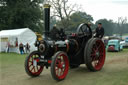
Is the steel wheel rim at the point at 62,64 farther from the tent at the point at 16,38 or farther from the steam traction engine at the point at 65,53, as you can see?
the tent at the point at 16,38

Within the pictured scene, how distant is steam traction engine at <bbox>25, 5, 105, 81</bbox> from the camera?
4.55 meters

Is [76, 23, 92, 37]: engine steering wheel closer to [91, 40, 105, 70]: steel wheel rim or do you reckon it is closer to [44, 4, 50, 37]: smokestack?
[91, 40, 105, 70]: steel wheel rim

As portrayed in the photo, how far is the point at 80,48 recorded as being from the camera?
5.57 m

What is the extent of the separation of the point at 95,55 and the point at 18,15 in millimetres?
21812

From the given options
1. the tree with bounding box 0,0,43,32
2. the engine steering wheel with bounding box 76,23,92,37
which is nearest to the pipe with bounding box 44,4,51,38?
the engine steering wheel with bounding box 76,23,92,37

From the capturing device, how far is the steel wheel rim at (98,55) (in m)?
5.68

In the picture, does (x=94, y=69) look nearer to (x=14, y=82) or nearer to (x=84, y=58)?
(x=84, y=58)

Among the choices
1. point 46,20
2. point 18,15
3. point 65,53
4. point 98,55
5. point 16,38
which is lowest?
point 16,38

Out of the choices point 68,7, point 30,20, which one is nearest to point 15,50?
point 30,20

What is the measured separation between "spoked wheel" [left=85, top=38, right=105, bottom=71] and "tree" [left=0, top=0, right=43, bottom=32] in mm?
20775

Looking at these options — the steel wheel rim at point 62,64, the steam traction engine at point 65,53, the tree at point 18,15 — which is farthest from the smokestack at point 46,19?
the tree at point 18,15

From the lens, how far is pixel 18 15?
25.4 m

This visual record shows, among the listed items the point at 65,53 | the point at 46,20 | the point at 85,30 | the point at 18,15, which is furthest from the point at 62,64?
the point at 18,15

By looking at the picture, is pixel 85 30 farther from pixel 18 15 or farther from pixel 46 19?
pixel 18 15
